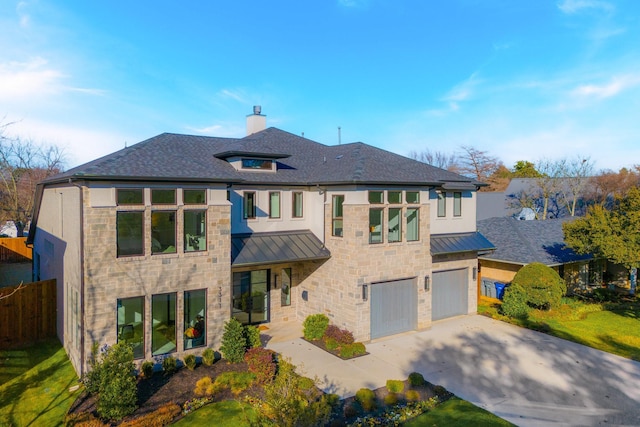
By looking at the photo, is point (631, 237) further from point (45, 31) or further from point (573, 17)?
point (45, 31)

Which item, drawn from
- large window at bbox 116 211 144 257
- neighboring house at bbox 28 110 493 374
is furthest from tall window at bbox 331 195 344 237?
large window at bbox 116 211 144 257

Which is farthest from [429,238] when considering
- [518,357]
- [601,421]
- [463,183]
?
[601,421]

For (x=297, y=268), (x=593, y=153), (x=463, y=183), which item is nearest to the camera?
(x=297, y=268)

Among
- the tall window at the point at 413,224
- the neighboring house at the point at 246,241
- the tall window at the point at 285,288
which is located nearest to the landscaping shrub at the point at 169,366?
the neighboring house at the point at 246,241

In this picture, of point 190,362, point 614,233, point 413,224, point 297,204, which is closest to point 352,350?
point 190,362

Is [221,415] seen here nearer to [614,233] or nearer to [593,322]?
[593,322]

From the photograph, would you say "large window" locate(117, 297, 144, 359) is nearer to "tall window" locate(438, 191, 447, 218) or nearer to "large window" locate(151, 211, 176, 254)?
"large window" locate(151, 211, 176, 254)
